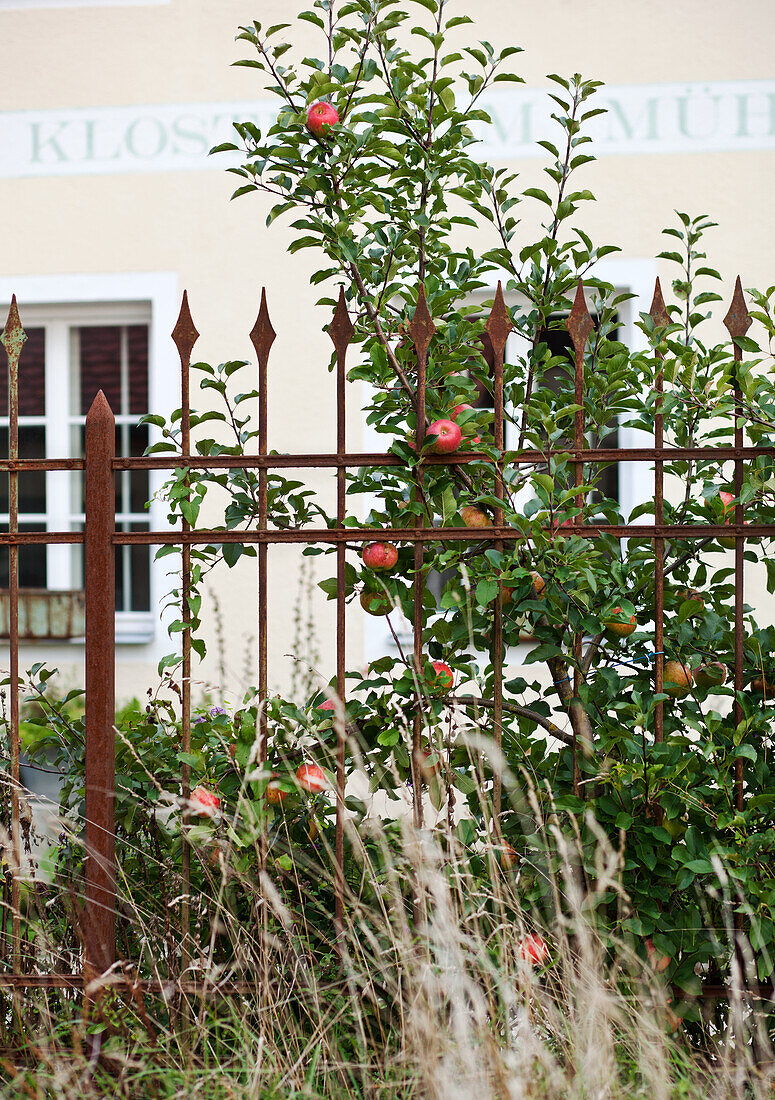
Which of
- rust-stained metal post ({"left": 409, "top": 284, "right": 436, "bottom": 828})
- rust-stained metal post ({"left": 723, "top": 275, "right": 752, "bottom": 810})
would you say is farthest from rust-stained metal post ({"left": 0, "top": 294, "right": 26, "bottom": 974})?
rust-stained metal post ({"left": 723, "top": 275, "right": 752, "bottom": 810})

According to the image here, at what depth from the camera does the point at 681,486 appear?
445 centimetres

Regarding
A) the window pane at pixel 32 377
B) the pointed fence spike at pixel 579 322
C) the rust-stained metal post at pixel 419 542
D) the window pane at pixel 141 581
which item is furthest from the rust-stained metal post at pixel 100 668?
the window pane at pixel 32 377

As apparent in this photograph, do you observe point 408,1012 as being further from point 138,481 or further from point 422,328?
point 138,481

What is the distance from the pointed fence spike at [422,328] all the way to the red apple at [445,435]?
145 millimetres

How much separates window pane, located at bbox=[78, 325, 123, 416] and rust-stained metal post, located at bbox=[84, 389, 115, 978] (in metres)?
2.97

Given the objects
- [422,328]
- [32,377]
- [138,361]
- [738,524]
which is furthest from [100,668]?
[32,377]

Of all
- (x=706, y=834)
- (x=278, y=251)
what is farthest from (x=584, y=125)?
(x=706, y=834)

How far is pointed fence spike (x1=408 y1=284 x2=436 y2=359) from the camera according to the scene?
6.71ft

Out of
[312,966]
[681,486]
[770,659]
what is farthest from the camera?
[681,486]

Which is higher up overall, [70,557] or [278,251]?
[278,251]

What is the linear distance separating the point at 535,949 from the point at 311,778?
0.54m

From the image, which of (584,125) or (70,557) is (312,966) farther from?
(584,125)

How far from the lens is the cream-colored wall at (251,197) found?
14.8ft

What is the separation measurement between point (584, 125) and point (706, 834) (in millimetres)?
3731
